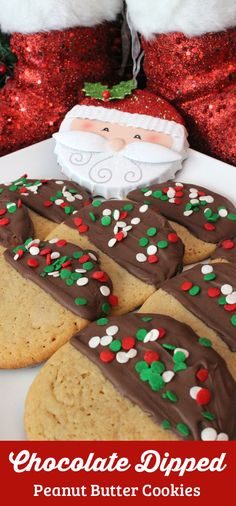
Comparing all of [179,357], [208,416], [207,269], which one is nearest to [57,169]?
[207,269]

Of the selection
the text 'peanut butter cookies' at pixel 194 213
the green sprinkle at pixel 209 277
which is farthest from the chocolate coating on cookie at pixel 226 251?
the green sprinkle at pixel 209 277

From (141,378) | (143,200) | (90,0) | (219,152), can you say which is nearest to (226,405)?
(141,378)

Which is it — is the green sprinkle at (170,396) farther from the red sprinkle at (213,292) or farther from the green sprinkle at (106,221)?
the green sprinkle at (106,221)

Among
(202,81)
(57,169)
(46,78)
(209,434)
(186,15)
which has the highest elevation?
(186,15)

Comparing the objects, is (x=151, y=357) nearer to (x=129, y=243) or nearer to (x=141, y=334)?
(x=141, y=334)

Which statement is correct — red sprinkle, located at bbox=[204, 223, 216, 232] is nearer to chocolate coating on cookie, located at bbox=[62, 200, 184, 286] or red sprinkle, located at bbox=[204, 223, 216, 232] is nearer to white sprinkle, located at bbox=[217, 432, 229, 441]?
chocolate coating on cookie, located at bbox=[62, 200, 184, 286]

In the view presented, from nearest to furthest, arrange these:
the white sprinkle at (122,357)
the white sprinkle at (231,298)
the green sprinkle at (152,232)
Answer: the white sprinkle at (122,357) < the white sprinkle at (231,298) < the green sprinkle at (152,232)
